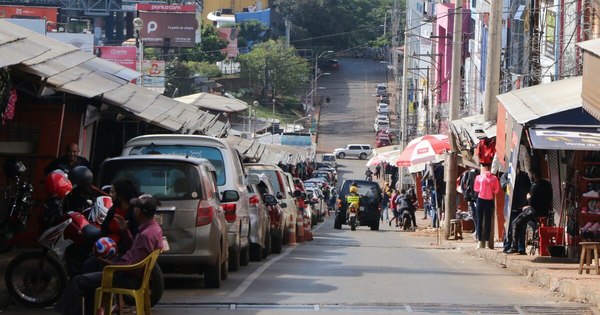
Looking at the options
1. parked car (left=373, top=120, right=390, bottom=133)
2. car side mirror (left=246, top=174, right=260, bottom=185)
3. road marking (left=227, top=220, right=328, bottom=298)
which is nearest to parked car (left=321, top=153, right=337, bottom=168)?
parked car (left=373, top=120, right=390, bottom=133)

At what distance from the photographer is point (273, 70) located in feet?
390

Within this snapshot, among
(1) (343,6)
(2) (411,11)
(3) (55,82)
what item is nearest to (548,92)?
(3) (55,82)

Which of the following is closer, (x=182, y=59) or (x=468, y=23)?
(x=468, y=23)

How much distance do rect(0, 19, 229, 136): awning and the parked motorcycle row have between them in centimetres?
140

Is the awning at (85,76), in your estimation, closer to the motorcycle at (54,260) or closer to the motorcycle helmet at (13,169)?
the motorcycle helmet at (13,169)

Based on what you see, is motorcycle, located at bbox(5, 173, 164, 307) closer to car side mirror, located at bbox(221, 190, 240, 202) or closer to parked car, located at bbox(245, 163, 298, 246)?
car side mirror, located at bbox(221, 190, 240, 202)

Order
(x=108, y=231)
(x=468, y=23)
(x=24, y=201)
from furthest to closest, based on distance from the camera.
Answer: (x=468, y=23)
(x=24, y=201)
(x=108, y=231)

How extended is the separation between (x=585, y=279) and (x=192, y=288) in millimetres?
5259

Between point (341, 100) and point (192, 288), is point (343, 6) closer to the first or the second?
point (341, 100)

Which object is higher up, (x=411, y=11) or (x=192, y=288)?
(x=411, y=11)

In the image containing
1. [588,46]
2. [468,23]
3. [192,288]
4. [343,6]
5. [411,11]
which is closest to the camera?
[588,46]

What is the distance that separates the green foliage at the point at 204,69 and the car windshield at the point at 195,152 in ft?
305

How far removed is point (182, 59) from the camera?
4791 inches

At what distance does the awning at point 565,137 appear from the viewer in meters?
18.1
